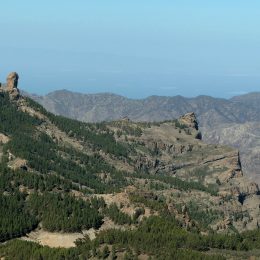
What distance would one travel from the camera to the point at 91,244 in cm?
19950

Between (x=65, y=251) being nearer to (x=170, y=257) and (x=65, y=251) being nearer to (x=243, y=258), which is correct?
(x=170, y=257)

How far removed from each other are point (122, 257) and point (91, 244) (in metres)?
13.1

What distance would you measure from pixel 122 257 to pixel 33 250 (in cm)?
2493

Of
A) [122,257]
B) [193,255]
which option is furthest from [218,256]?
[122,257]

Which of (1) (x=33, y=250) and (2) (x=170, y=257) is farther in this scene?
(1) (x=33, y=250)

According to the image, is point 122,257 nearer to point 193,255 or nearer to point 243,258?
point 193,255

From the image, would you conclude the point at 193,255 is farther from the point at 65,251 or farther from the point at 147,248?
the point at 65,251

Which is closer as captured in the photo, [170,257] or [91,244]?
[170,257]

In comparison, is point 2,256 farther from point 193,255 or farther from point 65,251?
point 193,255

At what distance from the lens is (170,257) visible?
613 feet

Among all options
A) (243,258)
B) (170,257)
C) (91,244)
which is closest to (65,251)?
(91,244)

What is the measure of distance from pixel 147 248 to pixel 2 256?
37.4 m

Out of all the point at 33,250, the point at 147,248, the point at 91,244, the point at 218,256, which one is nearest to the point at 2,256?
the point at 33,250

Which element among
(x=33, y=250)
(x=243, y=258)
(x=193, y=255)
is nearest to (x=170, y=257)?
(x=193, y=255)
